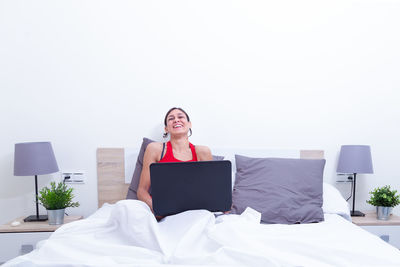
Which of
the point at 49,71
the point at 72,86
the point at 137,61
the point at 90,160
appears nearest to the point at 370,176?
the point at 137,61

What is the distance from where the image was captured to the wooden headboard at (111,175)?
2.21 metres

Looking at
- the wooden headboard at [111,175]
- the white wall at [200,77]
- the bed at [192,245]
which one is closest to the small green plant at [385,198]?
the white wall at [200,77]

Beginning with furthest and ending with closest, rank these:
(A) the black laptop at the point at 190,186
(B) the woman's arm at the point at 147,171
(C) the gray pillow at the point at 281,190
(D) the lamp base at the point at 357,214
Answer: (D) the lamp base at the point at 357,214 < (B) the woman's arm at the point at 147,171 < (C) the gray pillow at the point at 281,190 < (A) the black laptop at the point at 190,186

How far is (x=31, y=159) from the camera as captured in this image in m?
1.94

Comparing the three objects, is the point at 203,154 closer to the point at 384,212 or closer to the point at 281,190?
the point at 281,190

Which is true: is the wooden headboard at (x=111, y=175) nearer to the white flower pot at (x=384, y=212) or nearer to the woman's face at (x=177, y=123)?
the woman's face at (x=177, y=123)

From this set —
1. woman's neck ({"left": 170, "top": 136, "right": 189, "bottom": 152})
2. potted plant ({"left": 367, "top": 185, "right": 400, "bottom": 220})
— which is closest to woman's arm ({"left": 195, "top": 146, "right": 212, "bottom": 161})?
woman's neck ({"left": 170, "top": 136, "right": 189, "bottom": 152})

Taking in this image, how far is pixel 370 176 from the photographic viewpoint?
7.80ft

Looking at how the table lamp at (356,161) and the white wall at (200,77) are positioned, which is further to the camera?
the white wall at (200,77)

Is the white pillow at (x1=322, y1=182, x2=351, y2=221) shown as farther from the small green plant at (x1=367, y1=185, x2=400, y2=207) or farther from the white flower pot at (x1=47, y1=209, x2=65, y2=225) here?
the white flower pot at (x1=47, y1=209, x2=65, y2=225)

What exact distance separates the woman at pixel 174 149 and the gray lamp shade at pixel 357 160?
1.04 m

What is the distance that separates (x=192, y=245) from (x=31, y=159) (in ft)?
4.63

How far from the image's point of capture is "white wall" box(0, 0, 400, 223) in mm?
2213

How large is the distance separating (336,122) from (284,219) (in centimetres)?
107
